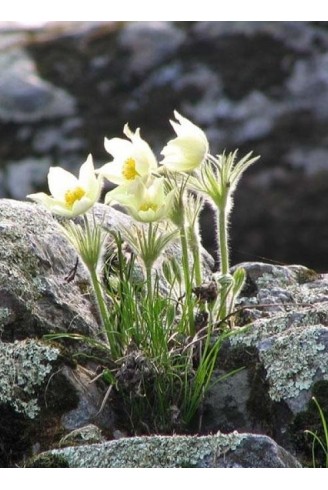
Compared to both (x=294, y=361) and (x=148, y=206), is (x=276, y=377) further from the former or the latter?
(x=148, y=206)

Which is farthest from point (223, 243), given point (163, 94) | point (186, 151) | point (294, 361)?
point (163, 94)

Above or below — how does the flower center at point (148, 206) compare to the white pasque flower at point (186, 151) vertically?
below

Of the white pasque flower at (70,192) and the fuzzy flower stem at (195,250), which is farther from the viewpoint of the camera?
the fuzzy flower stem at (195,250)

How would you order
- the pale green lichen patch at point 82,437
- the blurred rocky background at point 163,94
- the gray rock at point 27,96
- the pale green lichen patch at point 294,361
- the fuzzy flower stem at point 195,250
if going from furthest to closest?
the blurred rocky background at point 163,94 < the gray rock at point 27,96 < the fuzzy flower stem at point 195,250 < the pale green lichen patch at point 294,361 < the pale green lichen patch at point 82,437

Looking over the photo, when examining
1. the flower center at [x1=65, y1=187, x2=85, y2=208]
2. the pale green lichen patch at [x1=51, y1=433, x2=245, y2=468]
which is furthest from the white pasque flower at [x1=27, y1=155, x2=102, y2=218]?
the pale green lichen patch at [x1=51, y1=433, x2=245, y2=468]

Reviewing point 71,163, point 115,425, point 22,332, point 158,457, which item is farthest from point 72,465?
point 71,163

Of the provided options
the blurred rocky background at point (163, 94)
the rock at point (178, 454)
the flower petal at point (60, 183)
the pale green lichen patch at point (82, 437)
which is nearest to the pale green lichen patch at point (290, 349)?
the rock at point (178, 454)

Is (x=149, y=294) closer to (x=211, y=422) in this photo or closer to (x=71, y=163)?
(x=211, y=422)

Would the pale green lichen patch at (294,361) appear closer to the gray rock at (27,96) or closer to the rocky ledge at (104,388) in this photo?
the rocky ledge at (104,388)
